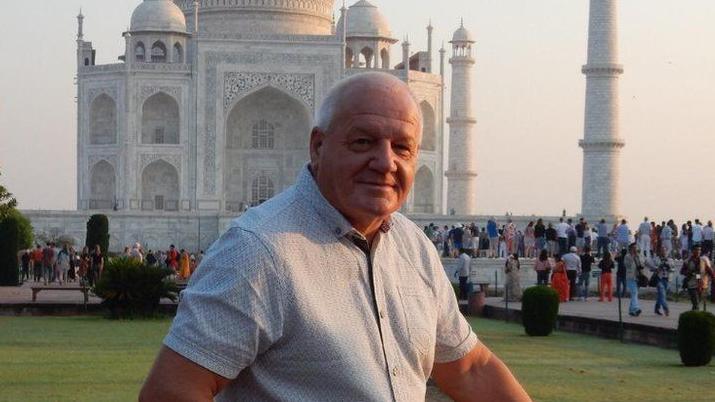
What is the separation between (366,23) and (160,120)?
6.47 meters

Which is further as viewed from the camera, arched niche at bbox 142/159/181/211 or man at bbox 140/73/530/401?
arched niche at bbox 142/159/181/211

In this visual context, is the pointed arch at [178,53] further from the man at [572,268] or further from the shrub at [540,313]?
the shrub at [540,313]

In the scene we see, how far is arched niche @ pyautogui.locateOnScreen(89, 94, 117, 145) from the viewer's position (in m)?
36.9

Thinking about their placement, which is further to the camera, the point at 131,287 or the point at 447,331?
the point at 131,287

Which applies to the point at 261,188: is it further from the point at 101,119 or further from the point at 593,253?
the point at 593,253

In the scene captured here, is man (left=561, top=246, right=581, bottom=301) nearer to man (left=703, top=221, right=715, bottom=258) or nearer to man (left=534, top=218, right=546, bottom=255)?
man (left=703, top=221, right=715, bottom=258)

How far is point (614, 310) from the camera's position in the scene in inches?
628

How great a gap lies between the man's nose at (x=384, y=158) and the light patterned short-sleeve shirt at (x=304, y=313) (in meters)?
0.09

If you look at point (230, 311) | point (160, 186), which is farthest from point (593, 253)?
point (230, 311)

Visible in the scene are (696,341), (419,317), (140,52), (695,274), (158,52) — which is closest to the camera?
(419,317)

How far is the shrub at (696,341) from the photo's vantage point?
9828mm

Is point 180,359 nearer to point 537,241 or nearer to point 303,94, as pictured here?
point 537,241

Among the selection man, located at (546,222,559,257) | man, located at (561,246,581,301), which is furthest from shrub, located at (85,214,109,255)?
man, located at (561,246,581,301)

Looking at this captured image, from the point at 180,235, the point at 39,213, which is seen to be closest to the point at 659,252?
the point at 180,235
